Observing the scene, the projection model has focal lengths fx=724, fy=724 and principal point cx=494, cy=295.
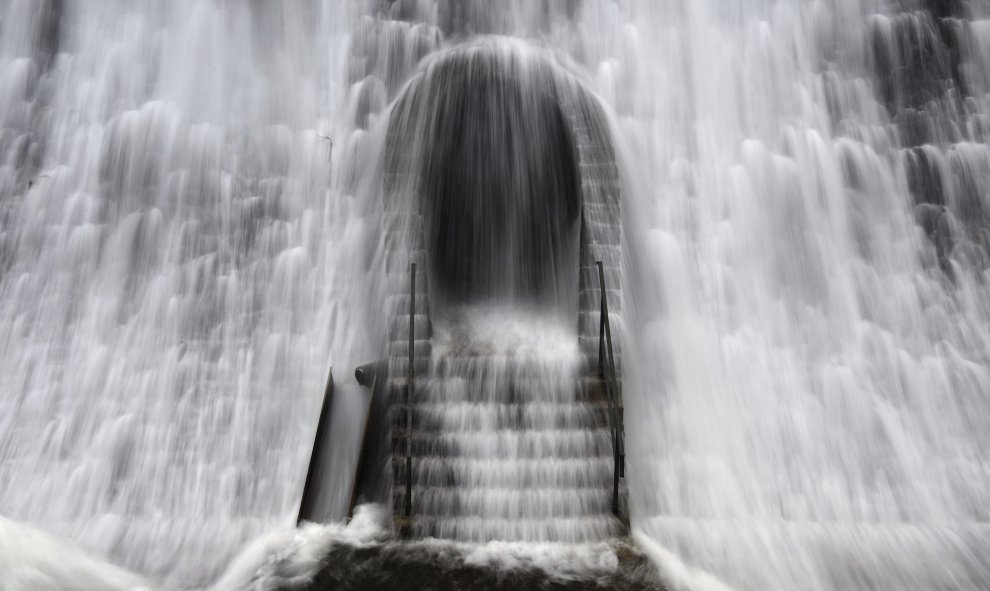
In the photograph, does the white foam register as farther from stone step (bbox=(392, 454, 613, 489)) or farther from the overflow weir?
stone step (bbox=(392, 454, 613, 489))

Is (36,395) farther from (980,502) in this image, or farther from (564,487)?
(980,502)

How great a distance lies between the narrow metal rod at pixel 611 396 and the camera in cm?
575

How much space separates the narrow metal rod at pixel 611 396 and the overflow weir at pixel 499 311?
0.02 m

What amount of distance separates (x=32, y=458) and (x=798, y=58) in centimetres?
891

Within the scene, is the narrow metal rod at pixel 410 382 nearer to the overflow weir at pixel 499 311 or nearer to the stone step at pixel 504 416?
the overflow weir at pixel 499 311

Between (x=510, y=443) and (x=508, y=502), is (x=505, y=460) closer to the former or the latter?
(x=510, y=443)

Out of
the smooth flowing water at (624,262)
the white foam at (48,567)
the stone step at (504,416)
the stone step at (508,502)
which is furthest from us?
the smooth flowing water at (624,262)

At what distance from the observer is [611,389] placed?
5953mm

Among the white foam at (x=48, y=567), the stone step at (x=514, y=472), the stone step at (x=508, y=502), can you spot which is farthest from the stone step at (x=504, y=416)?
the white foam at (x=48, y=567)

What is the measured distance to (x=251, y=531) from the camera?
6.46 metres

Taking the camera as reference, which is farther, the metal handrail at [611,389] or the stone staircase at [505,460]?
the stone staircase at [505,460]

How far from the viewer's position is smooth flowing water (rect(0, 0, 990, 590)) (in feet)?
21.9

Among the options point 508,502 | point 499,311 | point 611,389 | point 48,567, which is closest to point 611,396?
point 611,389

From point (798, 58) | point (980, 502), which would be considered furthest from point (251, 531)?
point (798, 58)
